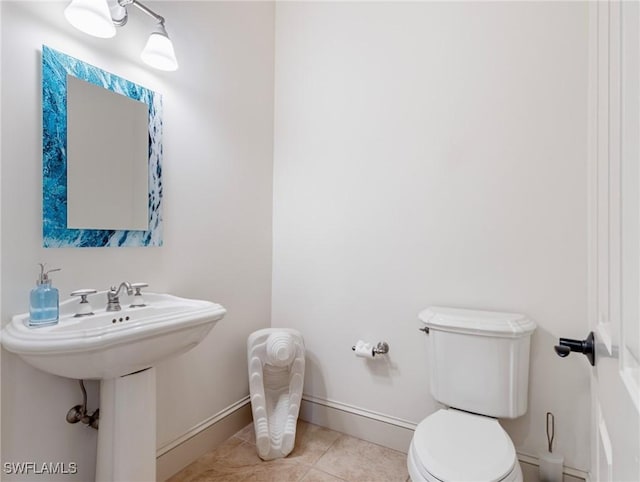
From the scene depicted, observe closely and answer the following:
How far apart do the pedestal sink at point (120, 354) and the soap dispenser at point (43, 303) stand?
0.09 feet

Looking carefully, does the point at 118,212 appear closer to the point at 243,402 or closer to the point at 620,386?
the point at 243,402

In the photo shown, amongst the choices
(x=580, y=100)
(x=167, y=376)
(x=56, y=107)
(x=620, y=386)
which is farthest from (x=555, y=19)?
(x=167, y=376)

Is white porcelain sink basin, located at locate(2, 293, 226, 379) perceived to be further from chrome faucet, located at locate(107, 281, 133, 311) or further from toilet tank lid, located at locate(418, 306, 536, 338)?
toilet tank lid, located at locate(418, 306, 536, 338)

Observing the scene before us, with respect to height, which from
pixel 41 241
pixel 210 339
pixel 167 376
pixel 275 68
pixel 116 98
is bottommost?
pixel 167 376

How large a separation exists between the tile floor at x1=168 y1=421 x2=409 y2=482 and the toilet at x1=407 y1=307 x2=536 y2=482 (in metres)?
0.50

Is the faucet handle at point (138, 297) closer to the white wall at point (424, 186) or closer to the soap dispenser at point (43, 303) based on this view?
the soap dispenser at point (43, 303)

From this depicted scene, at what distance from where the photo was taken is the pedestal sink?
931 mm

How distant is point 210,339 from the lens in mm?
1769

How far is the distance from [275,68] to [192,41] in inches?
26.0

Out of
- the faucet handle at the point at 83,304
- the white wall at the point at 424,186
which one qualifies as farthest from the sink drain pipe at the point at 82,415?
the white wall at the point at 424,186

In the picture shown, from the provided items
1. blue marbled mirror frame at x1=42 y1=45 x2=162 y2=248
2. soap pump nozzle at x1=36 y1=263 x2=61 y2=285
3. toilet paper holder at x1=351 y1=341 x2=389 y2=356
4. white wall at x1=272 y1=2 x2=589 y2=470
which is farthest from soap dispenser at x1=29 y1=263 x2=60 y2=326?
toilet paper holder at x1=351 y1=341 x2=389 y2=356

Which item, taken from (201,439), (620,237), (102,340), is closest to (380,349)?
(201,439)

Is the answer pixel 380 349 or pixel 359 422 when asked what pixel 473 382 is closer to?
pixel 380 349

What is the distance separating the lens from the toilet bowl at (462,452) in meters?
1.03
